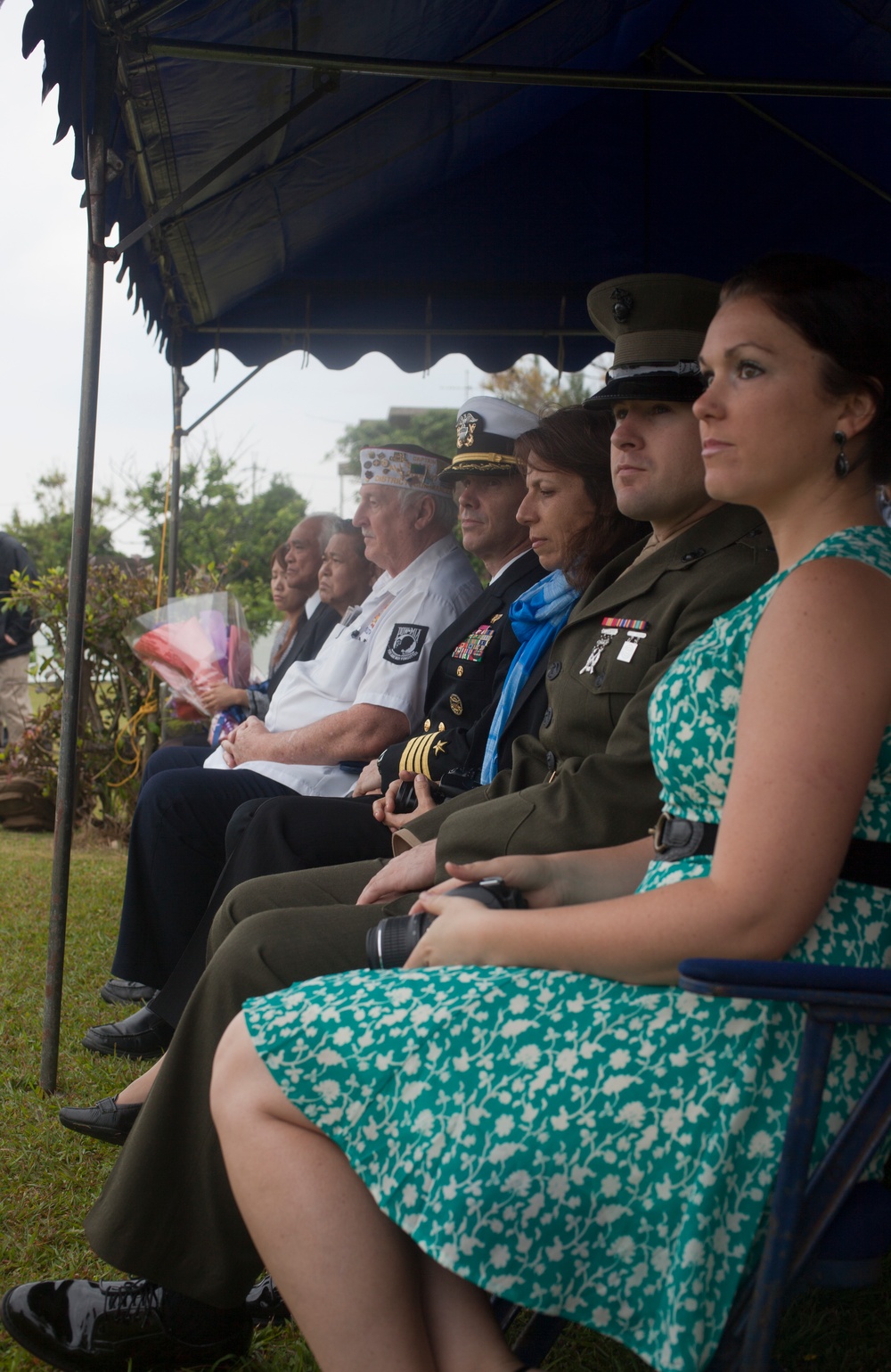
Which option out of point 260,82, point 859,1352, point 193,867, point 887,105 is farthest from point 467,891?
point 887,105

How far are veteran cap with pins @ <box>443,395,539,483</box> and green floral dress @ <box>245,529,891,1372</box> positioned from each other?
Result: 214 centimetres

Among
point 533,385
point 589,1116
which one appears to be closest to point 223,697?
point 589,1116

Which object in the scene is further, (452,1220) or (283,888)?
(283,888)

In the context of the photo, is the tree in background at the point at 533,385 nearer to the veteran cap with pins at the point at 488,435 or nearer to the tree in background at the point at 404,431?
the tree in background at the point at 404,431

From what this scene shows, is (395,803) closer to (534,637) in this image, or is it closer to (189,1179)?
(534,637)

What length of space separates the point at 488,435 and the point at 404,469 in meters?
0.58

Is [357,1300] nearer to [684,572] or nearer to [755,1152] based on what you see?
[755,1152]

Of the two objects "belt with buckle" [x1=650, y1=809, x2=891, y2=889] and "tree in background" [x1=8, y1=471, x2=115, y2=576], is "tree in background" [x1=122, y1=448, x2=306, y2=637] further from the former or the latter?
"belt with buckle" [x1=650, y1=809, x2=891, y2=889]

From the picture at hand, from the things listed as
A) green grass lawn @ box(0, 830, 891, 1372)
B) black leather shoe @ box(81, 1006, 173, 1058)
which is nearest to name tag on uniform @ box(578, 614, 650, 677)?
green grass lawn @ box(0, 830, 891, 1372)

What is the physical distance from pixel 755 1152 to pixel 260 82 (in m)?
3.26

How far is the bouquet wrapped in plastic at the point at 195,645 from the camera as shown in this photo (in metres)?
4.55

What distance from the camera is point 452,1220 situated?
1205 mm

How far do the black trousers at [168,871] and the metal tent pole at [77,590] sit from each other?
0.22m

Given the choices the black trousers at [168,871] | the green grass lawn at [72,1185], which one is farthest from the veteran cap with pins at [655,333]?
the green grass lawn at [72,1185]
